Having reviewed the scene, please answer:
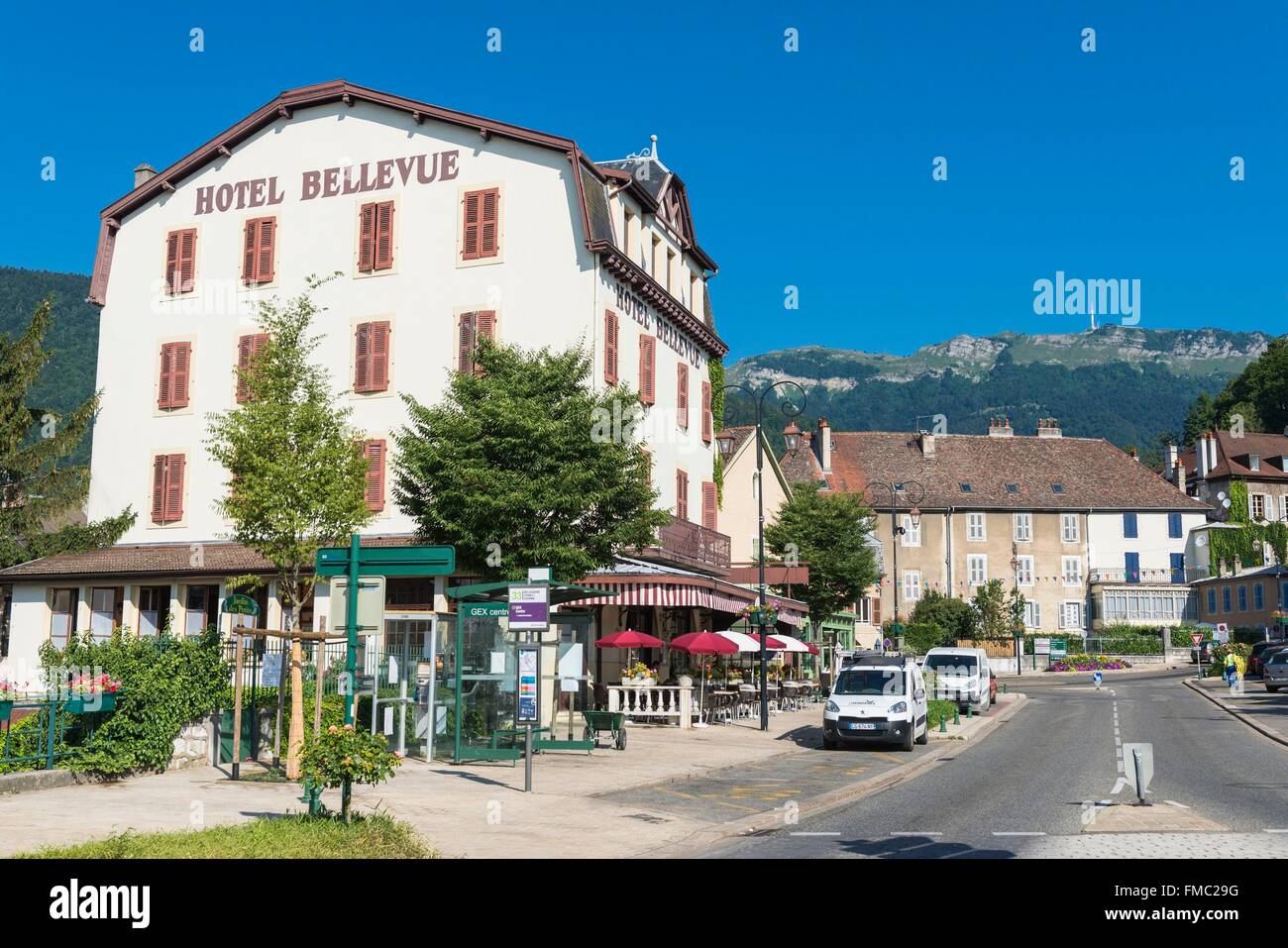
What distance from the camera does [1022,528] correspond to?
2972 inches

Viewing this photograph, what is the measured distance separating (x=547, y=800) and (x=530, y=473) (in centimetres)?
995

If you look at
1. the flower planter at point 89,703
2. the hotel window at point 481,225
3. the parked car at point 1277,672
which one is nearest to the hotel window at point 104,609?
the hotel window at point 481,225

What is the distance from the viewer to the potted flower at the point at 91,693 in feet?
49.8

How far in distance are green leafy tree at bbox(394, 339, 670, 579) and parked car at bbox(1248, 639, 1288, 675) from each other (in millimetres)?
37866

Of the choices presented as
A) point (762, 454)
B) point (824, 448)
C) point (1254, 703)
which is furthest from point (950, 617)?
point (1254, 703)

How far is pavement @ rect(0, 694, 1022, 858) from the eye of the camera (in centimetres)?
1166

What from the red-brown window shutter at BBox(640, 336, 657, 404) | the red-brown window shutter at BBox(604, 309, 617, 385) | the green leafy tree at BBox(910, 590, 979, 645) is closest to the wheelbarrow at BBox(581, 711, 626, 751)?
the red-brown window shutter at BBox(604, 309, 617, 385)

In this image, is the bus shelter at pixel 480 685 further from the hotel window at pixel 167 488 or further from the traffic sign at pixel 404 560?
the hotel window at pixel 167 488

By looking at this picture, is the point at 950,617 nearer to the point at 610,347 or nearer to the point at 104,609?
the point at 610,347

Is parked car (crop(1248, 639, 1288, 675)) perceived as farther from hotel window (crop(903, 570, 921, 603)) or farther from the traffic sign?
the traffic sign
